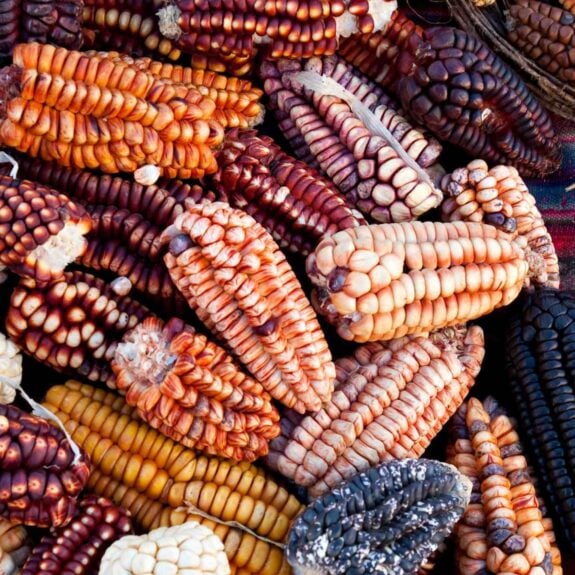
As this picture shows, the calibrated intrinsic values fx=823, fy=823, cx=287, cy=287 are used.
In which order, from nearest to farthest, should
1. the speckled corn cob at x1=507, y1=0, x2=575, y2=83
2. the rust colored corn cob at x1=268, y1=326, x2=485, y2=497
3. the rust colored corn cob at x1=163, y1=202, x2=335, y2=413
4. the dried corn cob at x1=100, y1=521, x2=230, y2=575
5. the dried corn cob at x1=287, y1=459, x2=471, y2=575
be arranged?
the dried corn cob at x1=100, y1=521, x2=230, y2=575 < the dried corn cob at x1=287, y1=459, x2=471, y2=575 < the rust colored corn cob at x1=163, y1=202, x2=335, y2=413 < the rust colored corn cob at x1=268, y1=326, x2=485, y2=497 < the speckled corn cob at x1=507, y1=0, x2=575, y2=83

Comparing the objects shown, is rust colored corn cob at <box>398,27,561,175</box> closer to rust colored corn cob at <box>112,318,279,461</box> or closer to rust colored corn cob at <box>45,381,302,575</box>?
rust colored corn cob at <box>112,318,279,461</box>

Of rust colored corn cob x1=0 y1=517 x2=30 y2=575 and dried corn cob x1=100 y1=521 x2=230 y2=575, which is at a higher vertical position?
dried corn cob x1=100 y1=521 x2=230 y2=575

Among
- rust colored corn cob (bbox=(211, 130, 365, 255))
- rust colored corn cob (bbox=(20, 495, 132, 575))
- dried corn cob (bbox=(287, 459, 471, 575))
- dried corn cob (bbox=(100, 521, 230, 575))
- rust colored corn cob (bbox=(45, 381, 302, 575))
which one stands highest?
rust colored corn cob (bbox=(211, 130, 365, 255))

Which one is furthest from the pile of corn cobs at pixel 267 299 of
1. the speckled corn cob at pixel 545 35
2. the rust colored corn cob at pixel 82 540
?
the speckled corn cob at pixel 545 35

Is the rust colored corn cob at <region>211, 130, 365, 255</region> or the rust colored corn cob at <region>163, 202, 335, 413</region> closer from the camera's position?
the rust colored corn cob at <region>163, 202, 335, 413</region>

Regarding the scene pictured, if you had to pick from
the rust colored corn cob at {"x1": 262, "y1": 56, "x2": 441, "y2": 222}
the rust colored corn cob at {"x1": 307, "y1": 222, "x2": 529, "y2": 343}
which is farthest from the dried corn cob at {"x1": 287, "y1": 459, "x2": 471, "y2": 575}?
the rust colored corn cob at {"x1": 262, "y1": 56, "x2": 441, "y2": 222}

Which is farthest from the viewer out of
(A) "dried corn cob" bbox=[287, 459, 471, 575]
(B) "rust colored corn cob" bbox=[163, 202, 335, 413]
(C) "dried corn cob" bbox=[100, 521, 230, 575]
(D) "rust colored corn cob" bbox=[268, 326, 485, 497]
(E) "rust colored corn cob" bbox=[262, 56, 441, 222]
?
(E) "rust colored corn cob" bbox=[262, 56, 441, 222]

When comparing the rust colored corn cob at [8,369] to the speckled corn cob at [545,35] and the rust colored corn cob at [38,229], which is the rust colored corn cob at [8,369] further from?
the speckled corn cob at [545,35]
